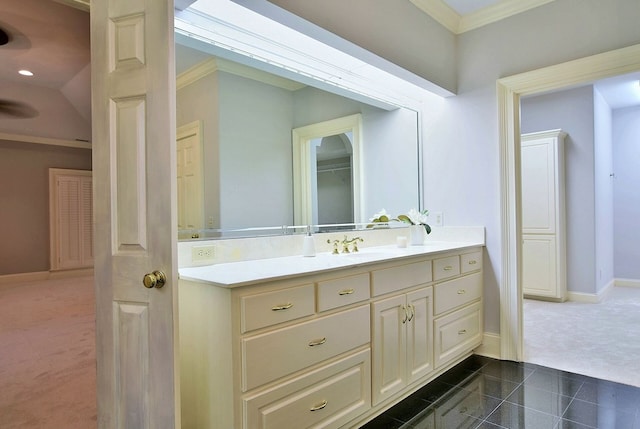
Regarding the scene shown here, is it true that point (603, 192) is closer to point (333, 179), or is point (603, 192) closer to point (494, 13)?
point (494, 13)

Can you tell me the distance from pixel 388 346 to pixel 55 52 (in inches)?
171

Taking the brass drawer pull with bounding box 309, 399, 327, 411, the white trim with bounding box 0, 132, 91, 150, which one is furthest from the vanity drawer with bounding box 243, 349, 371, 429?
the white trim with bounding box 0, 132, 91, 150

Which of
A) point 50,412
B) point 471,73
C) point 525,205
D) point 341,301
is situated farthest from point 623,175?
point 50,412

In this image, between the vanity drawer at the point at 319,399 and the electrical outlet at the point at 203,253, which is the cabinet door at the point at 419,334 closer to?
the vanity drawer at the point at 319,399

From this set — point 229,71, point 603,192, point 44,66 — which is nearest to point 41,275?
point 44,66

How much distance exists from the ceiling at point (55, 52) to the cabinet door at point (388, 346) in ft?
6.78

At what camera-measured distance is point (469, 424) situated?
1957mm

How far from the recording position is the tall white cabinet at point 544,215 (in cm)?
458

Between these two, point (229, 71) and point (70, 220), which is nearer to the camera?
point (229, 71)

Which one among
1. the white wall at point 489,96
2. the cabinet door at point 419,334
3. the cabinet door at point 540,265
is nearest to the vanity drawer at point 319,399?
the cabinet door at point 419,334

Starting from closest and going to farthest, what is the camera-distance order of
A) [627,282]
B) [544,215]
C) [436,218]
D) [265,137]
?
[265,137] < [436,218] < [544,215] < [627,282]

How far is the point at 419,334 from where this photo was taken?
2.26 metres

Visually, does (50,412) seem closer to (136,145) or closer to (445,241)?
(136,145)

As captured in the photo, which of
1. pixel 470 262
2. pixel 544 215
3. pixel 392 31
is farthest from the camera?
pixel 544 215
